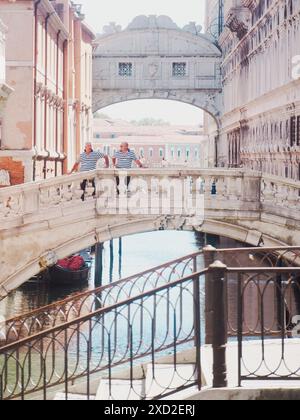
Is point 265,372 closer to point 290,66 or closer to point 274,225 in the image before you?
point 274,225

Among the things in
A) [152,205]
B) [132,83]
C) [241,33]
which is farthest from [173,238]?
[152,205]

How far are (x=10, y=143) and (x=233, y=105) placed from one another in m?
14.7

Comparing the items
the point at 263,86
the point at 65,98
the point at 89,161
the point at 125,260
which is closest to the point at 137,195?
the point at 89,161

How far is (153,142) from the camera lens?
78875mm

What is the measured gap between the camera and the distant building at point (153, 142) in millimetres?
76994

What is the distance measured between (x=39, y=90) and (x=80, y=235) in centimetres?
992

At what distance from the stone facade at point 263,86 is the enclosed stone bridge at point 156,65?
1414mm

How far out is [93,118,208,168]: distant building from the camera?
253 feet

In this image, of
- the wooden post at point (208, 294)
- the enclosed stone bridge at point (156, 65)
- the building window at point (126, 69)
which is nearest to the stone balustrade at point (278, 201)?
the wooden post at point (208, 294)

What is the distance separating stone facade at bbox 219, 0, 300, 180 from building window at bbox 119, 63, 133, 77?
4.38 metres

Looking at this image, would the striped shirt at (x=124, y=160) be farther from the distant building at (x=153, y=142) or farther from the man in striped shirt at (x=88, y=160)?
the distant building at (x=153, y=142)

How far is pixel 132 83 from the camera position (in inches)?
1508

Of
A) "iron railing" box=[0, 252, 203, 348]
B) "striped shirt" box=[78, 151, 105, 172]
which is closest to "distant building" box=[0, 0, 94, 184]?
"iron railing" box=[0, 252, 203, 348]

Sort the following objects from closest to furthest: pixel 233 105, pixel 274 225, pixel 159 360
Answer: pixel 159 360 < pixel 274 225 < pixel 233 105
